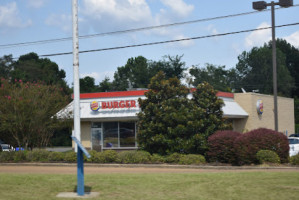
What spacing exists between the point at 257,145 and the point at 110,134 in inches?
672

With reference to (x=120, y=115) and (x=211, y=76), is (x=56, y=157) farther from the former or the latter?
(x=211, y=76)

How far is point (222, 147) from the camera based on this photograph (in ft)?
67.4

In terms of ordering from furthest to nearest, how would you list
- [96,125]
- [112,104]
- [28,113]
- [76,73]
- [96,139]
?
[96,125]
[96,139]
[112,104]
[28,113]
[76,73]

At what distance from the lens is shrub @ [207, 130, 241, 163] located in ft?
66.6

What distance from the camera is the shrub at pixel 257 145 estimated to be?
19.6m

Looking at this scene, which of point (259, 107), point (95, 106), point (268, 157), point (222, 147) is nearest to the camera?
point (268, 157)

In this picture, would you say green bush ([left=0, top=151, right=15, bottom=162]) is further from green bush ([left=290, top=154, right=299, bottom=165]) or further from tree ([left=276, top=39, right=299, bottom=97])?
tree ([left=276, top=39, right=299, bottom=97])

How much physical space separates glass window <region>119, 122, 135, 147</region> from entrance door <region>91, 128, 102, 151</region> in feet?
5.52

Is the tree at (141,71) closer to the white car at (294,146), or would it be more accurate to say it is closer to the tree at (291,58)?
the tree at (291,58)

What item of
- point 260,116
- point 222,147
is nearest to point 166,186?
point 222,147

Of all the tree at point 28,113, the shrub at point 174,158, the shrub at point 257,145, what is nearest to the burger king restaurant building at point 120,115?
the tree at point 28,113

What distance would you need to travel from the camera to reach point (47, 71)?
7231 centimetres

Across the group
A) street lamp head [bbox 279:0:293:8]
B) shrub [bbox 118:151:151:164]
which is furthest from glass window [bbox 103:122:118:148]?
street lamp head [bbox 279:0:293:8]

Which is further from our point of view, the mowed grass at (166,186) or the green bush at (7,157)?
the green bush at (7,157)
